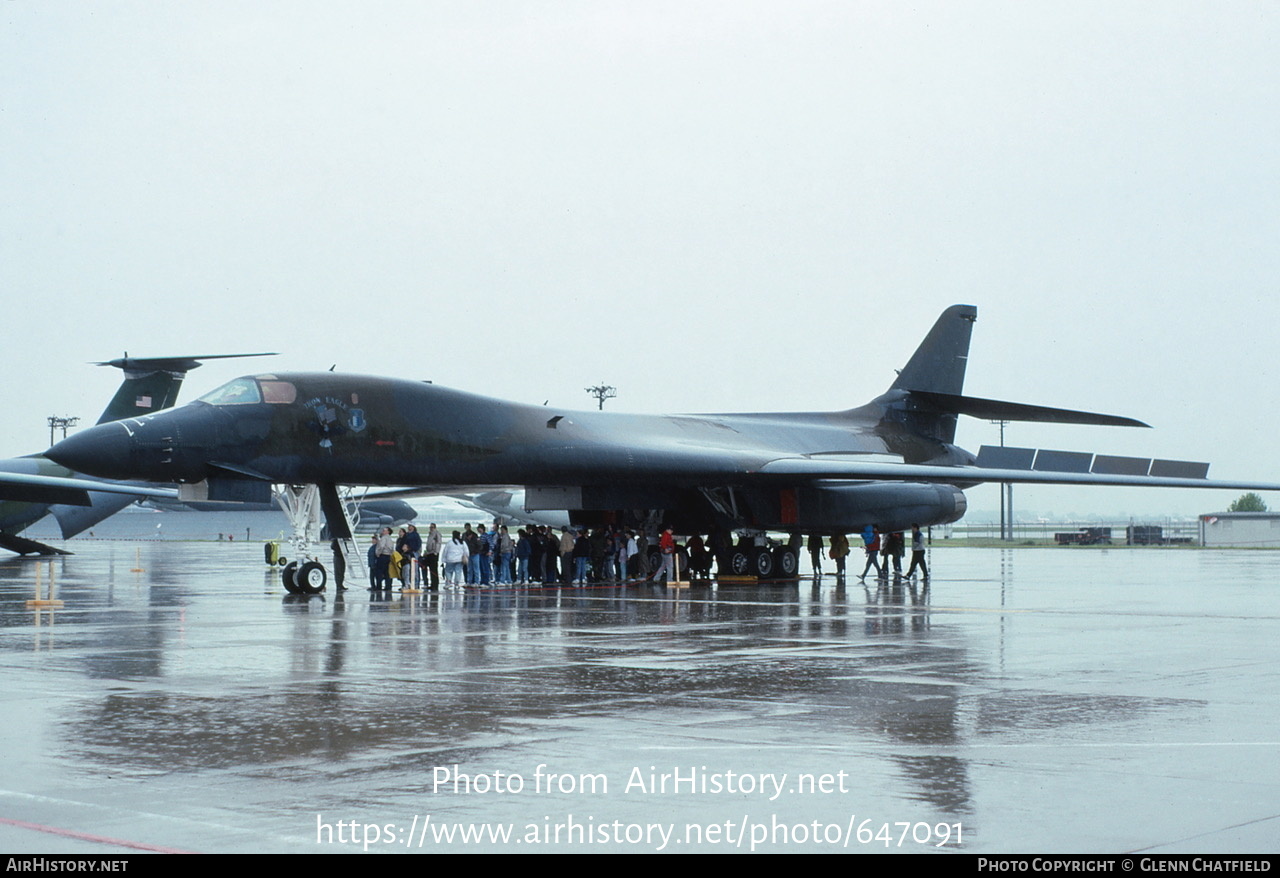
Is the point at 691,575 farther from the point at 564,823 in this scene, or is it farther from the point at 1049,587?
the point at 564,823

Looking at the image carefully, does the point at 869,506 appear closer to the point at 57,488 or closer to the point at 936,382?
the point at 936,382

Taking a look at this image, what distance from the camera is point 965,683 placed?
10.9 meters

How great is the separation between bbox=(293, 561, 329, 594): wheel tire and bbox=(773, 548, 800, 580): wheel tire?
407 inches

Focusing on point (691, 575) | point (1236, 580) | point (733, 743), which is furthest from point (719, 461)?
point (733, 743)

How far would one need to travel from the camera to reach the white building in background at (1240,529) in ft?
243

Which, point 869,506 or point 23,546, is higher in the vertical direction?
point 869,506

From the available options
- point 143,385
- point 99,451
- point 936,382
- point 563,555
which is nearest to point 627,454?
point 563,555

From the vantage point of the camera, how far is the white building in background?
74188 millimetres

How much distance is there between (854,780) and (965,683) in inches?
167

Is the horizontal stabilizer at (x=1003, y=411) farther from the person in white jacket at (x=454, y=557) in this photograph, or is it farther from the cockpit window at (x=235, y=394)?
the cockpit window at (x=235, y=394)

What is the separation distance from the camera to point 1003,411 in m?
32.8

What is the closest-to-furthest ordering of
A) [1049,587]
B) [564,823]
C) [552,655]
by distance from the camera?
[564,823] < [552,655] < [1049,587]

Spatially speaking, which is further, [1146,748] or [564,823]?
[1146,748]

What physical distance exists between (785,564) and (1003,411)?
744cm
